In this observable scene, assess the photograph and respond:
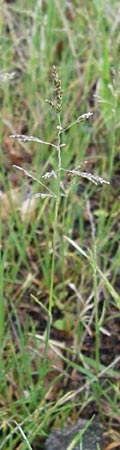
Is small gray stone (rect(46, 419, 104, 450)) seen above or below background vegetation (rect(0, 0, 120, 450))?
below

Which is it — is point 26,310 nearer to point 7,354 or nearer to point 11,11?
point 7,354

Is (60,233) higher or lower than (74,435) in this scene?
higher

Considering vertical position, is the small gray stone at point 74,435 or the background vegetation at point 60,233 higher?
the background vegetation at point 60,233

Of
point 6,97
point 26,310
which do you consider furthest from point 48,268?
point 6,97

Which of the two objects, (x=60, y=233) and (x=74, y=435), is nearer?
(x=74, y=435)
